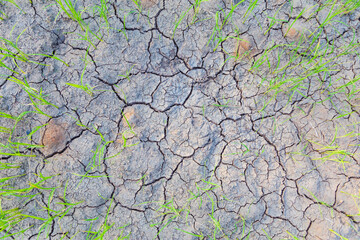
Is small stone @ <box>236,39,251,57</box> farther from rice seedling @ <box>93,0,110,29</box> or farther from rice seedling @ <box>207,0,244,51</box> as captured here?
rice seedling @ <box>93,0,110,29</box>

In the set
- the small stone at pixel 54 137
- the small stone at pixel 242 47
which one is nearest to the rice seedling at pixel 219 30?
the small stone at pixel 242 47

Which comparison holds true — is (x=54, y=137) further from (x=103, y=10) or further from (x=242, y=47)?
(x=242, y=47)

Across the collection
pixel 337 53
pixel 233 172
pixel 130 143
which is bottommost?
pixel 233 172

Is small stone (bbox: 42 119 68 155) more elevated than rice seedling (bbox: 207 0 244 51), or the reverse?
rice seedling (bbox: 207 0 244 51)

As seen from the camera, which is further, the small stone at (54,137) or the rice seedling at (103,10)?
the rice seedling at (103,10)

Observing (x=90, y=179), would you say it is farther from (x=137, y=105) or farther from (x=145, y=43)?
(x=145, y=43)

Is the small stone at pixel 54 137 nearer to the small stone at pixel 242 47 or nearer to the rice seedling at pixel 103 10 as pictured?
the rice seedling at pixel 103 10

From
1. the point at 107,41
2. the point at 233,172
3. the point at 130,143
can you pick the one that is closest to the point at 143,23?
the point at 107,41

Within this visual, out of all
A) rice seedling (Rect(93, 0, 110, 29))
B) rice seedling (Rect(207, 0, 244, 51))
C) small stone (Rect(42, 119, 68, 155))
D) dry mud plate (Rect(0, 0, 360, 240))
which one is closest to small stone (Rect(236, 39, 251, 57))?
dry mud plate (Rect(0, 0, 360, 240))
